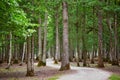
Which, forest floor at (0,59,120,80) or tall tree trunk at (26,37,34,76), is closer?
forest floor at (0,59,120,80)

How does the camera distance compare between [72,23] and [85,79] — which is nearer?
[85,79]

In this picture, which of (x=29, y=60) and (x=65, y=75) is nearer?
→ (x=65, y=75)

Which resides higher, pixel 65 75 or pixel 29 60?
pixel 29 60

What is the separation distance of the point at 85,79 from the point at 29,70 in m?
5.68

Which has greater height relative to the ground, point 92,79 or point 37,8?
point 37,8

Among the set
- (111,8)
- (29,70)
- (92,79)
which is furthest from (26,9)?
(111,8)

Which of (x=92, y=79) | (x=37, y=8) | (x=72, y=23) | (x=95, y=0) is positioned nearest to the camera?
(x=92, y=79)

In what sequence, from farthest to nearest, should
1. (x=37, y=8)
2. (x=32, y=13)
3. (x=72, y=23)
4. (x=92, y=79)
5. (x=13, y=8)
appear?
(x=72, y=23)
(x=32, y=13)
(x=37, y=8)
(x=92, y=79)
(x=13, y=8)

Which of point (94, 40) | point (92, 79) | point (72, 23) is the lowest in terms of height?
point (92, 79)

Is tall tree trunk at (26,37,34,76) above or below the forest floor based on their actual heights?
above

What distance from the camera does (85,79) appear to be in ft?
57.5

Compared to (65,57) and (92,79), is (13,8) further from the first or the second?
(65,57)

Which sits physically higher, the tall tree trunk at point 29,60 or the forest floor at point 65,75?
the tall tree trunk at point 29,60

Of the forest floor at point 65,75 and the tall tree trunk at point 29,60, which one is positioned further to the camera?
the tall tree trunk at point 29,60
